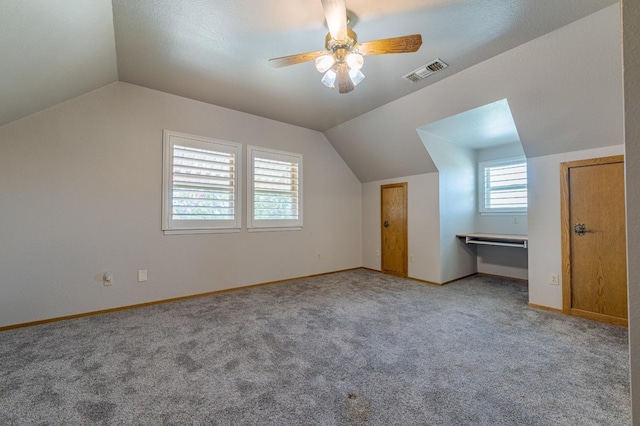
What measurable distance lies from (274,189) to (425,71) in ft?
8.95

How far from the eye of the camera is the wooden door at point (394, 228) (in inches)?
190

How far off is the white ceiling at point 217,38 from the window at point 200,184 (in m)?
0.84

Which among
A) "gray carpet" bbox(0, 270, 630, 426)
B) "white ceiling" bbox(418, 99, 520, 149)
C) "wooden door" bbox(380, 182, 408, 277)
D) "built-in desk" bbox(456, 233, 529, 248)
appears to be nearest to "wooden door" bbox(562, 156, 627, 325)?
"gray carpet" bbox(0, 270, 630, 426)

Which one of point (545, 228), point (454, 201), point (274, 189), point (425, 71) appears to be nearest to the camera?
point (425, 71)

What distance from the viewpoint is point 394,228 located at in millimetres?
4996

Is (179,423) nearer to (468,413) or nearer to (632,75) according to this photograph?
(468,413)

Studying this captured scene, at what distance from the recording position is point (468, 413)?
1.50m

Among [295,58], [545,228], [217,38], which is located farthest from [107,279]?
[545,228]

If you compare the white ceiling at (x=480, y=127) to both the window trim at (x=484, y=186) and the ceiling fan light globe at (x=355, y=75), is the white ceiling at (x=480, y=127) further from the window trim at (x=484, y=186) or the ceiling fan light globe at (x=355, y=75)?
the ceiling fan light globe at (x=355, y=75)

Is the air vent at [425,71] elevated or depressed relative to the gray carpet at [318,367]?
elevated

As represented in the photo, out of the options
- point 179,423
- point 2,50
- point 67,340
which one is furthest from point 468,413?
point 2,50

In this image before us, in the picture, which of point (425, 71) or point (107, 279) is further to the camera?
point (107, 279)

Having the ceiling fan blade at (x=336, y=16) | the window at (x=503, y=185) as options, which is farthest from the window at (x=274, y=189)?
the window at (x=503, y=185)

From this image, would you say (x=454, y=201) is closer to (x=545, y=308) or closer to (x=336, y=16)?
(x=545, y=308)
